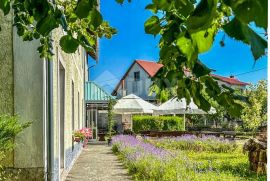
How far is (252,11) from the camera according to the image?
1013 millimetres

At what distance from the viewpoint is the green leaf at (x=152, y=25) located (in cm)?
192

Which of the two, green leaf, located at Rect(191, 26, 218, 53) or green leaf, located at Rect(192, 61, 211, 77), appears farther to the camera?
green leaf, located at Rect(192, 61, 211, 77)

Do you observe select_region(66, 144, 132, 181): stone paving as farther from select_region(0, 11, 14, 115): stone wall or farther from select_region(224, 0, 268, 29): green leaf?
select_region(224, 0, 268, 29): green leaf

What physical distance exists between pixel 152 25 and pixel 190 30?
2.74 ft

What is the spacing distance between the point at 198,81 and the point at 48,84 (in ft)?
16.6

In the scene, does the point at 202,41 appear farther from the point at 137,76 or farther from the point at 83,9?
the point at 137,76

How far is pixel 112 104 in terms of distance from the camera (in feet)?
82.3

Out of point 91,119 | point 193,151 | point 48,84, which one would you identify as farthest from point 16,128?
point 91,119

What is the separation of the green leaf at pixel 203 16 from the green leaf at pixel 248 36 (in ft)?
0.19

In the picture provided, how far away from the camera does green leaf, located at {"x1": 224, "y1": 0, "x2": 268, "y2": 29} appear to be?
1012 mm

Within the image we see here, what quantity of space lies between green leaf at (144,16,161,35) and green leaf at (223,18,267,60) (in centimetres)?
82

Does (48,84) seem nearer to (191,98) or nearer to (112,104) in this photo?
(191,98)

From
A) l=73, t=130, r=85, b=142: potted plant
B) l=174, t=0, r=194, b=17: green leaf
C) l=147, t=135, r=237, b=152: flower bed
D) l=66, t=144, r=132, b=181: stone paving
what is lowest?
l=66, t=144, r=132, b=181: stone paving

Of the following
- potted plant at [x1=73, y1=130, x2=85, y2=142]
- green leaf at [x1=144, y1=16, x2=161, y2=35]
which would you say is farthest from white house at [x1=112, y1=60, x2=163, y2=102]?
green leaf at [x1=144, y1=16, x2=161, y2=35]
